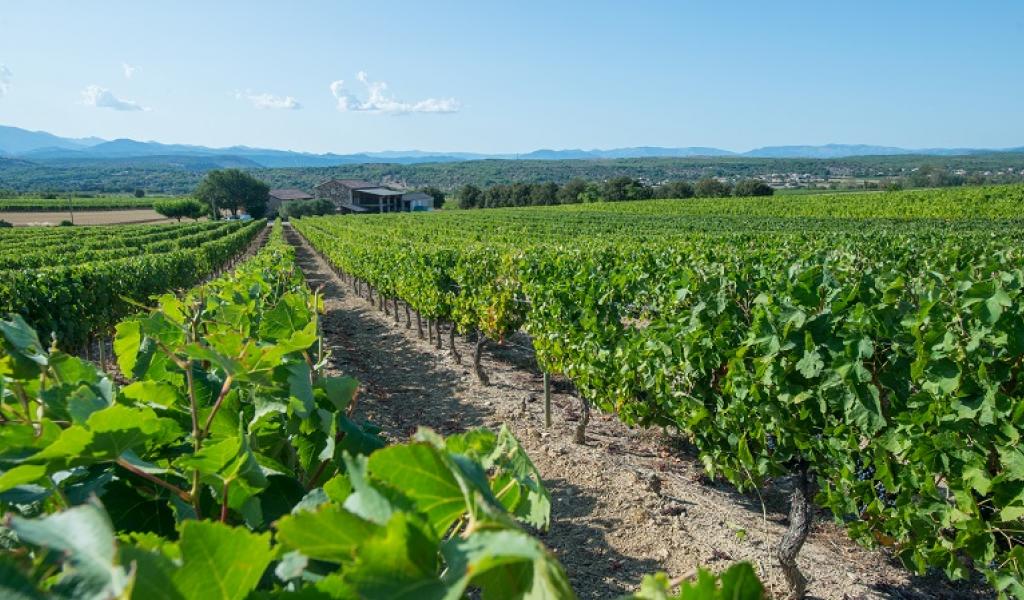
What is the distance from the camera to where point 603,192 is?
75062mm

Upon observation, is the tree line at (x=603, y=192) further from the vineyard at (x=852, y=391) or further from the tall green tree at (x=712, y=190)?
the vineyard at (x=852, y=391)

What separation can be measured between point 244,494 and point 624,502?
476cm

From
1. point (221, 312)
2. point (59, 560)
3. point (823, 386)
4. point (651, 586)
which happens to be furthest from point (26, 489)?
point (823, 386)

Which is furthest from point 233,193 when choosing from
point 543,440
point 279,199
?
point 543,440

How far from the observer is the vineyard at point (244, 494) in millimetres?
594

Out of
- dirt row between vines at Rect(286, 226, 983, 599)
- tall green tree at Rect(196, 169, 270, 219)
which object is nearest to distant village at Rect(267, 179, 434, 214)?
tall green tree at Rect(196, 169, 270, 219)

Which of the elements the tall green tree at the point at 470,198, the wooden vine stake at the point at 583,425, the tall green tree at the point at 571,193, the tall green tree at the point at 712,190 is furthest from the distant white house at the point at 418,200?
the wooden vine stake at the point at 583,425

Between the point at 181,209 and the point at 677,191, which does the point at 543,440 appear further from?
the point at 181,209

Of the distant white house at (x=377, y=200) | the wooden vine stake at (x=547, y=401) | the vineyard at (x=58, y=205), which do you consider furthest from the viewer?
the distant white house at (x=377, y=200)

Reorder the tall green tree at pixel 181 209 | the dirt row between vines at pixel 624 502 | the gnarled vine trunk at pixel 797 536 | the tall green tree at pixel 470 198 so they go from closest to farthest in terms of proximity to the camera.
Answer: the gnarled vine trunk at pixel 797 536, the dirt row between vines at pixel 624 502, the tall green tree at pixel 470 198, the tall green tree at pixel 181 209

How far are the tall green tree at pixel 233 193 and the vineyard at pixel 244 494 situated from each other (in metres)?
96.0

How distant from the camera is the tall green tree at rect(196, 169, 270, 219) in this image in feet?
301

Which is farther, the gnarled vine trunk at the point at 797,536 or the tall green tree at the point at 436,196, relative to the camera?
the tall green tree at the point at 436,196

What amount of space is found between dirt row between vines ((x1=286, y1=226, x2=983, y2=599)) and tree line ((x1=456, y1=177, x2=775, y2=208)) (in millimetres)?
65568
